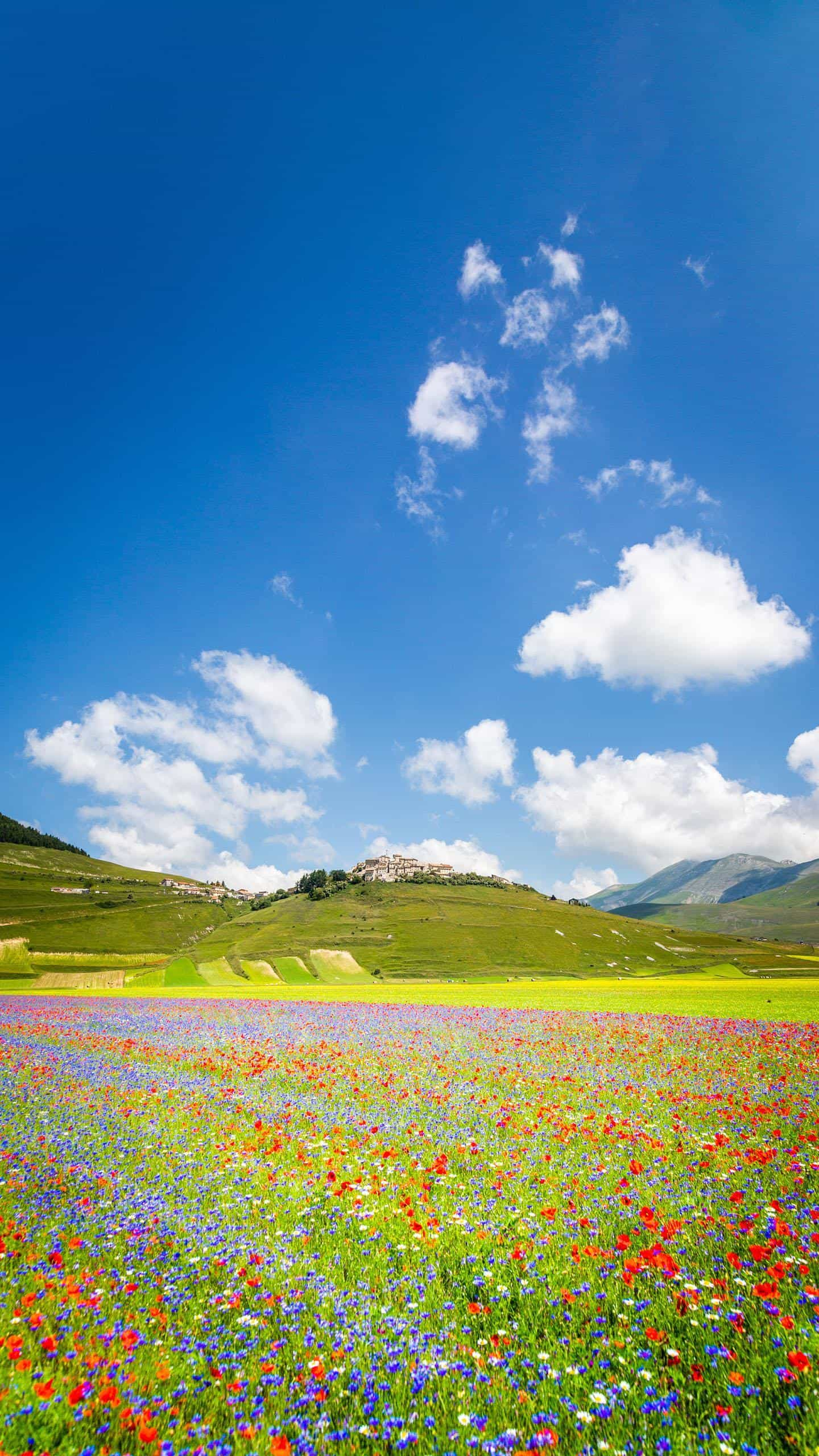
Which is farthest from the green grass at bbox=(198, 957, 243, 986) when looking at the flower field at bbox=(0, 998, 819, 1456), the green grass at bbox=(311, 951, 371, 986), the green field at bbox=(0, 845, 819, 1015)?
the flower field at bbox=(0, 998, 819, 1456)

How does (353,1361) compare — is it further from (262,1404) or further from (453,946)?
(453,946)

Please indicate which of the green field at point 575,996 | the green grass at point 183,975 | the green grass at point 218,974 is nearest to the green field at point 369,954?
the green grass at point 183,975

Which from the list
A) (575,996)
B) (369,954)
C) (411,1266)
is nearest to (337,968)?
(369,954)

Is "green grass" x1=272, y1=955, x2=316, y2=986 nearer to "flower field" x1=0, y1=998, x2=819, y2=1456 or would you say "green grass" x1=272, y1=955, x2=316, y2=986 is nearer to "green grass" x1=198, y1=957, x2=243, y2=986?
"green grass" x1=198, y1=957, x2=243, y2=986

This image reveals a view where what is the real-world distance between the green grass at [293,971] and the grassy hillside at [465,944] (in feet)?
5.48

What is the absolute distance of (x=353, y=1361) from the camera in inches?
227

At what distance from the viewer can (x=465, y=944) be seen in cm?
15325

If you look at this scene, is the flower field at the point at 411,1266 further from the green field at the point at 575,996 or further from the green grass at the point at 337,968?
the green grass at the point at 337,968

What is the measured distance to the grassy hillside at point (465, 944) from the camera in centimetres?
13250

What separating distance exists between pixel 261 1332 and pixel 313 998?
49.6 metres

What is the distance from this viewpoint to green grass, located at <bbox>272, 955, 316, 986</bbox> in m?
101

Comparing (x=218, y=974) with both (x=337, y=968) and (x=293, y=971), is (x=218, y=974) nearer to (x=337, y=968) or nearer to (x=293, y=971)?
(x=293, y=971)

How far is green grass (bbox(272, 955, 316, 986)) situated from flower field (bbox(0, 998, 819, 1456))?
8988cm

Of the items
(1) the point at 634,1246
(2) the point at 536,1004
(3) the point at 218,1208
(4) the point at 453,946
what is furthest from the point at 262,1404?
(4) the point at 453,946
